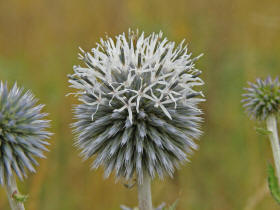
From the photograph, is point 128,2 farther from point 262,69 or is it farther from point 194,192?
point 194,192

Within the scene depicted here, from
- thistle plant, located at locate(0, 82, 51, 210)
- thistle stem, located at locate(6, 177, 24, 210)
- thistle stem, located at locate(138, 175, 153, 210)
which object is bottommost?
thistle stem, located at locate(138, 175, 153, 210)

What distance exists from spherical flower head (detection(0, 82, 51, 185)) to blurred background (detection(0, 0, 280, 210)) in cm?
181

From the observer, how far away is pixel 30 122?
8.13 ft

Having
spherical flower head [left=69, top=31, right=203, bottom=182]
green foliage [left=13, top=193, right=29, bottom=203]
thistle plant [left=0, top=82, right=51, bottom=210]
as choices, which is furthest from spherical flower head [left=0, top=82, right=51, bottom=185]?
spherical flower head [left=69, top=31, right=203, bottom=182]

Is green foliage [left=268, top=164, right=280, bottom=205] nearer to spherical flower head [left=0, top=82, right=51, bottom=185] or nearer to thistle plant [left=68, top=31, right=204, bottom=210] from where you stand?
thistle plant [left=68, top=31, right=204, bottom=210]

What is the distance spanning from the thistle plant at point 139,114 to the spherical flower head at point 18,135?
36 centimetres

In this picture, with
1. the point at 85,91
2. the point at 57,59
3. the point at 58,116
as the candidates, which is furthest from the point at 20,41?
the point at 85,91

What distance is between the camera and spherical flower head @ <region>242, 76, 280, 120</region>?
2.84m

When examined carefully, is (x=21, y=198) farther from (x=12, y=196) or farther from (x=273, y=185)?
(x=273, y=185)

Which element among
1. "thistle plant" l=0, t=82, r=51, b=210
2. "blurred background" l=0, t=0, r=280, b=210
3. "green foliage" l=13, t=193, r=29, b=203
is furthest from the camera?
"blurred background" l=0, t=0, r=280, b=210

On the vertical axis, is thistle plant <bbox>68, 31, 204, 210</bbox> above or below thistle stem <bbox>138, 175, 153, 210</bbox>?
above

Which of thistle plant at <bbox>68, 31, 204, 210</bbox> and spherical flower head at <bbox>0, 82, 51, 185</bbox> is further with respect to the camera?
thistle plant at <bbox>68, 31, 204, 210</bbox>

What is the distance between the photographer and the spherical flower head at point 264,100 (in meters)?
2.84

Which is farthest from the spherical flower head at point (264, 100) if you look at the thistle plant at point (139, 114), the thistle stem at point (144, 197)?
the thistle stem at point (144, 197)
